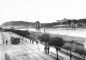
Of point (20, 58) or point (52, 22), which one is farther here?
point (52, 22)

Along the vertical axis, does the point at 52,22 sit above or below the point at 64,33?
above

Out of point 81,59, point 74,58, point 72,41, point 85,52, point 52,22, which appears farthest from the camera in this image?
point 52,22

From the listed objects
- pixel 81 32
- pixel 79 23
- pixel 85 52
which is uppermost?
pixel 79 23

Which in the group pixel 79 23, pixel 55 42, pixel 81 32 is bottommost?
pixel 55 42

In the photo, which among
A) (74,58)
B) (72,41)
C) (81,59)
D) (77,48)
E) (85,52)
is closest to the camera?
(81,59)

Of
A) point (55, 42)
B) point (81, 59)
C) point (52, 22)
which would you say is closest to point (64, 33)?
point (55, 42)

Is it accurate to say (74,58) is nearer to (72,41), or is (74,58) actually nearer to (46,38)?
(72,41)

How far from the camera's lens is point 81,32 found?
19594mm

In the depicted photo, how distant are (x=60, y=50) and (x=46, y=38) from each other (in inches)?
286

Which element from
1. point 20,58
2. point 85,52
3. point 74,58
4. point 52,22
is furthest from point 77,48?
point 52,22

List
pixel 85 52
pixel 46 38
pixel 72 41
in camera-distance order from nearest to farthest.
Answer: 1. pixel 85 52
2. pixel 72 41
3. pixel 46 38

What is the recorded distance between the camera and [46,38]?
2402cm

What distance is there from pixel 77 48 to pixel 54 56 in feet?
20.8

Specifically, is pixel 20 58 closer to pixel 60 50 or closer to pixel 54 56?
pixel 54 56
